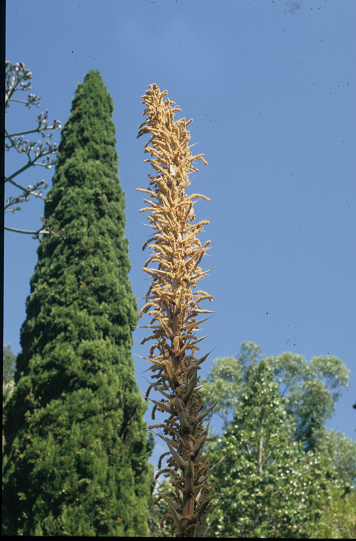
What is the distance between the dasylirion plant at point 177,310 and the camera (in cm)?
156

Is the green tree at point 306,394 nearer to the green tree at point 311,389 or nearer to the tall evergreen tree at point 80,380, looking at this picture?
the green tree at point 311,389

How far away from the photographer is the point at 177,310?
1849mm

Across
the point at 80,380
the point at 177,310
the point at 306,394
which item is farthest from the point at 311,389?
the point at 177,310

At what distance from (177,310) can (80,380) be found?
273 inches

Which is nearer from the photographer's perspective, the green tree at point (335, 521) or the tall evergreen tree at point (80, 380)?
the tall evergreen tree at point (80, 380)

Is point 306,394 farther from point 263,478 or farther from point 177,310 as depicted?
point 177,310

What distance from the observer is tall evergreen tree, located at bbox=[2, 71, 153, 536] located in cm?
748

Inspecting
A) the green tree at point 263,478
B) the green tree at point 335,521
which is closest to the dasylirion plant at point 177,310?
the green tree at point 263,478

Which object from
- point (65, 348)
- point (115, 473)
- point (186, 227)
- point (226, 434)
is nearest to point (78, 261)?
point (65, 348)

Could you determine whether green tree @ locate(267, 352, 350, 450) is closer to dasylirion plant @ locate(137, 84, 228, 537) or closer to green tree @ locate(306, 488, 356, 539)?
green tree @ locate(306, 488, 356, 539)

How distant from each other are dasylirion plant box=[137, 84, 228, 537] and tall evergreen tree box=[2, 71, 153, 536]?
6.44 metres

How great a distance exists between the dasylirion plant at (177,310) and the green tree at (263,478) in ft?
26.7

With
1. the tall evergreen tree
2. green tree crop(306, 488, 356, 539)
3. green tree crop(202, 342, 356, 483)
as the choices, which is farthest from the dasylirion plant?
green tree crop(202, 342, 356, 483)

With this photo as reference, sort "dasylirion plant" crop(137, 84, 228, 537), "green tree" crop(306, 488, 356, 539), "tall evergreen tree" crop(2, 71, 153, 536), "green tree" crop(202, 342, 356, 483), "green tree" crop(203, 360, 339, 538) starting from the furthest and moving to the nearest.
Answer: "green tree" crop(202, 342, 356, 483)
"green tree" crop(203, 360, 339, 538)
"green tree" crop(306, 488, 356, 539)
"tall evergreen tree" crop(2, 71, 153, 536)
"dasylirion plant" crop(137, 84, 228, 537)
